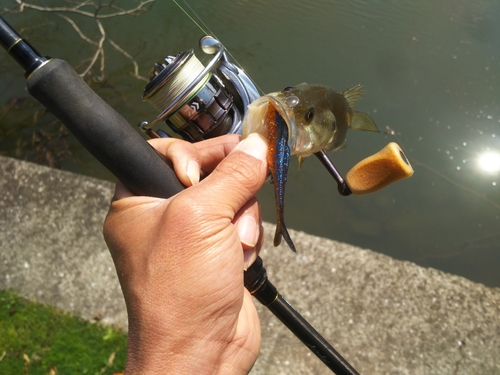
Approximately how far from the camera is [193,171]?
1.53 metres

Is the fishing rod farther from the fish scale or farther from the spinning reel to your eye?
the fish scale

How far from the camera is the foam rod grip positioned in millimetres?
1286

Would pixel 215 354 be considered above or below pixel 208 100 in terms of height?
below

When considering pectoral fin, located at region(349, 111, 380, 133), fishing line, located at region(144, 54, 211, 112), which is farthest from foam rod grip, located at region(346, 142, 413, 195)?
fishing line, located at region(144, 54, 211, 112)

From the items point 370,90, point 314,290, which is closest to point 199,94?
point 314,290

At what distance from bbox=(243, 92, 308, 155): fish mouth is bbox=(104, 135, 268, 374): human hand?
1.7 inches

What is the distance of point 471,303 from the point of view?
2.42 metres

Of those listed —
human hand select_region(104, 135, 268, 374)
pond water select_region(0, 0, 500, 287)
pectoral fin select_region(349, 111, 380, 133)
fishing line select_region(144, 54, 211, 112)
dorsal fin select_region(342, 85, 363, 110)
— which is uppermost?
fishing line select_region(144, 54, 211, 112)

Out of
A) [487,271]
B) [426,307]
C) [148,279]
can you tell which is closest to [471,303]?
[426,307]

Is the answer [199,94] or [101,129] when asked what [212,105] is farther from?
[101,129]

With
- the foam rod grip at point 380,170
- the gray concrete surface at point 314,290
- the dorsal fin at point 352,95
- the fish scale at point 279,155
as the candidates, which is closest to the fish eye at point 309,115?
the fish scale at point 279,155

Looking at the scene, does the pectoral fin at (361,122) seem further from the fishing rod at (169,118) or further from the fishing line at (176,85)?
the fishing line at (176,85)

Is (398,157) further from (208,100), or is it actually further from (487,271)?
(487,271)

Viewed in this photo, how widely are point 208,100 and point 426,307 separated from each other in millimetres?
1793
